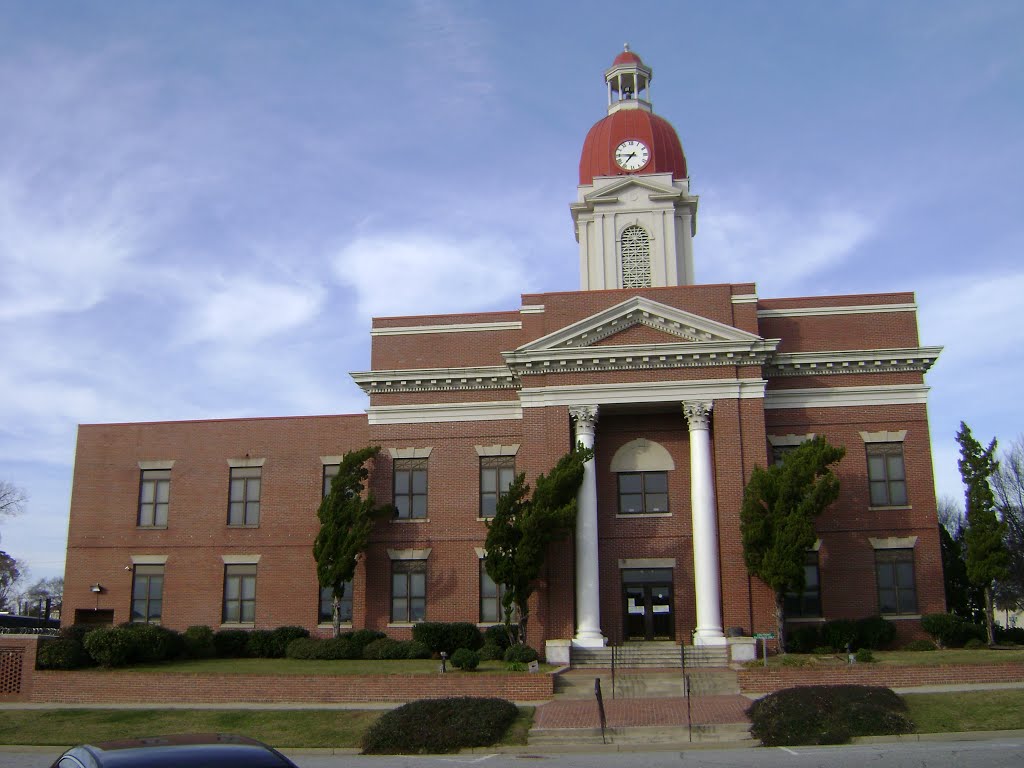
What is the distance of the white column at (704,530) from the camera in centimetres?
3300

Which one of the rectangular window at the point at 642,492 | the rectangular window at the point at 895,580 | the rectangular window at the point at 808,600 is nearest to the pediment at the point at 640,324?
the rectangular window at the point at 642,492

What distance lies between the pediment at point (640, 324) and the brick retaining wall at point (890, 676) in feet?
40.6

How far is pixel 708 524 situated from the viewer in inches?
1326

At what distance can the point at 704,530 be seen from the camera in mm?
33656

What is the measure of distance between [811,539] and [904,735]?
1175 cm

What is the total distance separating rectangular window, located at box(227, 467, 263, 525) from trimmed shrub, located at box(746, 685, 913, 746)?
79.1 ft

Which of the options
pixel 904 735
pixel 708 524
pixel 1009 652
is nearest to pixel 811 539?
pixel 708 524

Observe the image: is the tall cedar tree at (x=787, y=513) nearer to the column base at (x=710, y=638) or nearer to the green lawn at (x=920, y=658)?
the column base at (x=710, y=638)

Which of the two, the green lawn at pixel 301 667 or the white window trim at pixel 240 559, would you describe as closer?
the green lawn at pixel 301 667

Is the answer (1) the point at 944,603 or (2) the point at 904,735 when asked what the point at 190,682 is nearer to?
(2) the point at 904,735

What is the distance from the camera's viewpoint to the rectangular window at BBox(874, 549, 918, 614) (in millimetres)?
35438

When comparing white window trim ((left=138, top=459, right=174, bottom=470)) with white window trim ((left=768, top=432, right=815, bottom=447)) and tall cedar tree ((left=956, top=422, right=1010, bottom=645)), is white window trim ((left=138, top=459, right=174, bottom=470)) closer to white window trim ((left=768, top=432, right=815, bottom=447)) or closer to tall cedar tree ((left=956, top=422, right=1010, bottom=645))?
white window trim ((left=768, top=432, right=815, bottom=447))

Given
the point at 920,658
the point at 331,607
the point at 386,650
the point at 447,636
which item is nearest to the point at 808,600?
the point at 920,658

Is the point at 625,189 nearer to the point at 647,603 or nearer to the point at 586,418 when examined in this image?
the point at 586,418
